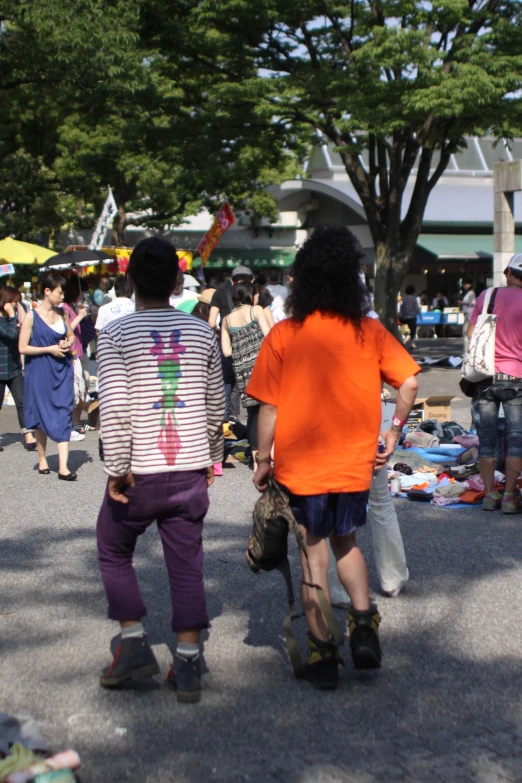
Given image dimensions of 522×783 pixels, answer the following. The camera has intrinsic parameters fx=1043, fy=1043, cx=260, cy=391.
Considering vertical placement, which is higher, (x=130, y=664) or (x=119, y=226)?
(x=119, y=226)

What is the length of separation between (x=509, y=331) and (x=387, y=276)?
13790 mm

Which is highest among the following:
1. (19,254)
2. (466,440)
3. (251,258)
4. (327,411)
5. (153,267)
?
(153,267)

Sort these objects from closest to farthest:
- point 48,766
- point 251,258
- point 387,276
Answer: point 48,766 → point 387,276 → point 251,258

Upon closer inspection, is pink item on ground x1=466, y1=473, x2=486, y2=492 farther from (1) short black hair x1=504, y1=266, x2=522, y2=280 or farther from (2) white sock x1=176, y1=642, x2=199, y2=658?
(2) white sock x1=176, y1=642, x2=199, y2=658

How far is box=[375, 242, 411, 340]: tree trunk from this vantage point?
2103cm

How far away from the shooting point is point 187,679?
4098mm

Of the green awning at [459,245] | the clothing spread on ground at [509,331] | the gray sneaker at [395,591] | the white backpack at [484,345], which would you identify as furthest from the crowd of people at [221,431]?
the green awning at [459,245]

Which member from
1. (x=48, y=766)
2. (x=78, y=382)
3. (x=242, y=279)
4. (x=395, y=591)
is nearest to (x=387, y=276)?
(x=78, y=382)

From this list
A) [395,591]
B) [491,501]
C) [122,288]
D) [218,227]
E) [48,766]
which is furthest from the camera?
[218,227]

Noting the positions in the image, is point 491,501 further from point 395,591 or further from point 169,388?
point 169,388

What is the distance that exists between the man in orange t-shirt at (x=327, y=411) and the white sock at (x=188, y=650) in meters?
0.48

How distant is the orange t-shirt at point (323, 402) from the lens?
4219 millimetres

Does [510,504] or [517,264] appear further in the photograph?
[510,504]

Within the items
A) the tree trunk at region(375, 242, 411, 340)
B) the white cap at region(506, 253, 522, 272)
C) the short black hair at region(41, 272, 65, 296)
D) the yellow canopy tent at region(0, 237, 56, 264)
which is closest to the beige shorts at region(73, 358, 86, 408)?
the short black hair at region(41, 272, 65, 296)
